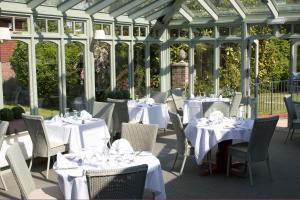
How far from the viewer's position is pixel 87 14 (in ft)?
30.4

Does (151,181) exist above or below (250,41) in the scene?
below

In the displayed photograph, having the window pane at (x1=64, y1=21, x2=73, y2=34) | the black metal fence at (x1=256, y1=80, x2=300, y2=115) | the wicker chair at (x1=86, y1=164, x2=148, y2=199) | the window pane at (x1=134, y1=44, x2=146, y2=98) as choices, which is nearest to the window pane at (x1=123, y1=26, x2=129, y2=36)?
the window pane at (x1=134, y1=44, x2=146, y2=98)

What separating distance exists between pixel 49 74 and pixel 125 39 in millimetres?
2914

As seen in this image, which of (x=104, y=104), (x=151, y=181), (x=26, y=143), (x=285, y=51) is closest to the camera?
(x=151, y=181)

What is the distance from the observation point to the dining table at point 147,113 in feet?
30.3

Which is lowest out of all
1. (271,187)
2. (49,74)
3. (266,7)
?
(271,187)

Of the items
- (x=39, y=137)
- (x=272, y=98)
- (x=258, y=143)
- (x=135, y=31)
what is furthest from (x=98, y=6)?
(x=272, y=98)

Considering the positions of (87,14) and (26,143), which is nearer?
(26,143)

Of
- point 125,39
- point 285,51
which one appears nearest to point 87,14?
point 125,39

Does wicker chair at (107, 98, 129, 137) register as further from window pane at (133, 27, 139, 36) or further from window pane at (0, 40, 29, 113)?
window pane at (133, 27, 139, 36)

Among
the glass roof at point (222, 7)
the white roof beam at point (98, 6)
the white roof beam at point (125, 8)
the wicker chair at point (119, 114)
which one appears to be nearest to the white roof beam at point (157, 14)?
the glass roof at point (222, 7)

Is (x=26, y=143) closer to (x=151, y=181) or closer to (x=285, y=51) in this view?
(x=151, y=181)

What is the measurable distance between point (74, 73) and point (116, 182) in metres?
6.00

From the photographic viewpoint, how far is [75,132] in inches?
267
